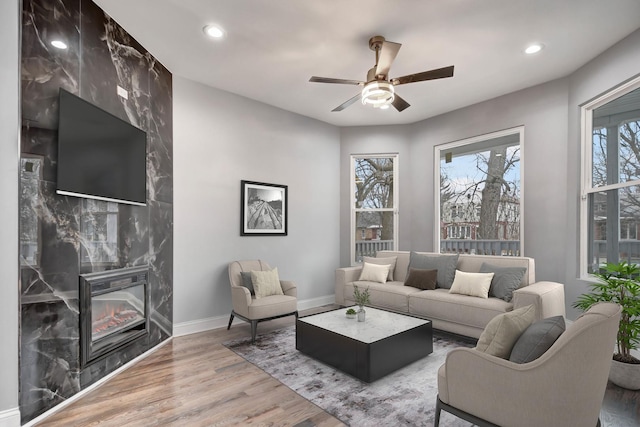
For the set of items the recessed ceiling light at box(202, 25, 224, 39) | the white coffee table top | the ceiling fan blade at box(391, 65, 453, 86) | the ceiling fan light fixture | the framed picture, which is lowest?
the white coffee table top

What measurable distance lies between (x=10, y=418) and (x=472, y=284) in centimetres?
399

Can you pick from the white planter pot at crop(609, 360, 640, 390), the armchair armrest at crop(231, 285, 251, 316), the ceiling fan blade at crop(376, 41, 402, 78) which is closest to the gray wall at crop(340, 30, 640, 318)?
the white planter pot at crop(609, 360, 640, 390)

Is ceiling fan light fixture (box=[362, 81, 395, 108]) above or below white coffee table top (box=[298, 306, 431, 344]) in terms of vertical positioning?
above

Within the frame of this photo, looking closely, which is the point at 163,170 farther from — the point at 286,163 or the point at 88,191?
the point at 286,163

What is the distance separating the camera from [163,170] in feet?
12.5

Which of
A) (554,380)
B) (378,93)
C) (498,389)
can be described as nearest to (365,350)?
(498,389)

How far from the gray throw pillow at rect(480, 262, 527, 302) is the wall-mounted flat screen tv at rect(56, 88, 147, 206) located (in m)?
3.79

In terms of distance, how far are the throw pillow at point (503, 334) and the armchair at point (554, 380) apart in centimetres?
13

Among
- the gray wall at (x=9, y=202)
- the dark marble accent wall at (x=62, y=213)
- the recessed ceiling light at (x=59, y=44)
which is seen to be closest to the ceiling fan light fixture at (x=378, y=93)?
the dark marble accent wall at (x=62, y=213)

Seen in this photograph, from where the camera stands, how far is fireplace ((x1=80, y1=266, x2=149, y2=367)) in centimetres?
263

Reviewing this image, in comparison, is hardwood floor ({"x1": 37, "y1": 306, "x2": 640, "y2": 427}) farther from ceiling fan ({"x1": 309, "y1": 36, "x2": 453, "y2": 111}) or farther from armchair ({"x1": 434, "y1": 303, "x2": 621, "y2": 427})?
ceiling fan ({"x1": 309, "y1": 36, "x2": 453, "y2": 111})

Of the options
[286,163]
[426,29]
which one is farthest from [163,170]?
[426,29]

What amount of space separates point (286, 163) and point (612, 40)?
3.89 meters

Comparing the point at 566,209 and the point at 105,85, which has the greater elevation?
the point at 105,85
